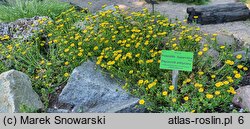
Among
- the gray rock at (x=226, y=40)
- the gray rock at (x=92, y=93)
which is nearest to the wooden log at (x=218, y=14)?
the gray rock at (x=226, y=40)

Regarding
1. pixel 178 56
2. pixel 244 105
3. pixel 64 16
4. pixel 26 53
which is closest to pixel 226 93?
pixel 244 105

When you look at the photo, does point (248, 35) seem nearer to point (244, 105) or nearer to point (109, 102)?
point (244, 105)

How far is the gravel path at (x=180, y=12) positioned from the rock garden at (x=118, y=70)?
0.04m

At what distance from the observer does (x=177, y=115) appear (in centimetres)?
306

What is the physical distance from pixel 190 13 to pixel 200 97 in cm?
266

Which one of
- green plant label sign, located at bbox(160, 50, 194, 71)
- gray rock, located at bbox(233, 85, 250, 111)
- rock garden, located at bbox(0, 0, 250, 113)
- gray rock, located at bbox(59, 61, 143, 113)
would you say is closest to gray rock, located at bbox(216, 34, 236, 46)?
rock garden, located at bbox(0, 0, 250, 113)

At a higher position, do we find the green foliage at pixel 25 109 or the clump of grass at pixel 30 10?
the clump of grass at pixel 30 10

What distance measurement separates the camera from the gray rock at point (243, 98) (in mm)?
3392

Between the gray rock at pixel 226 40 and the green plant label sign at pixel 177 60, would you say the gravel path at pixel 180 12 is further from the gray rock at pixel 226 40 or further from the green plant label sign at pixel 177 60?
the green plant label sign at pixel 177 60

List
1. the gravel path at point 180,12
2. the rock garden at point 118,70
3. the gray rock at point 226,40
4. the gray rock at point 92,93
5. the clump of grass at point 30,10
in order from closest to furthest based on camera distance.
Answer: the rock garden at point 118,70 → the gray rock at point 92,93 → the gray rock at point 226,40 → the gravel path at point 180,12 → the clump of grass at point 30,10

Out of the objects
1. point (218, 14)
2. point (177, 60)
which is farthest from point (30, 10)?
point (177, 60)

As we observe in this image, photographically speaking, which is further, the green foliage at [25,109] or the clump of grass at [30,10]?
the clump of grass at [30,10]

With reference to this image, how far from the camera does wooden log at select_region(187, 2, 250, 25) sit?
223 inches

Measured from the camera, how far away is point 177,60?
335 centimetres
